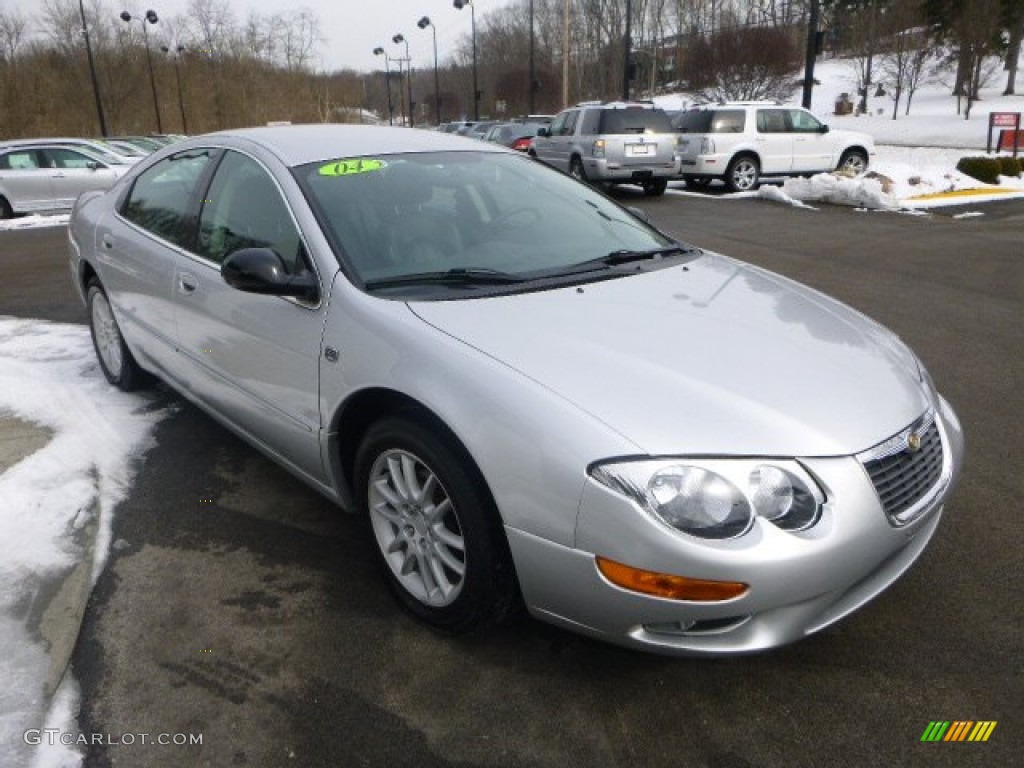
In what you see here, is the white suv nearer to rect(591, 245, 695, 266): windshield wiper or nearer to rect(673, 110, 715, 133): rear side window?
rect(673, 110, 715, 133): rear side window

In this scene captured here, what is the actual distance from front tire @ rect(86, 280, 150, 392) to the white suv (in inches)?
514

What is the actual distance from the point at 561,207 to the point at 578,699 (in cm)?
204

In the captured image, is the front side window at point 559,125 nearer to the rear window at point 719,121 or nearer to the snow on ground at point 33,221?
the rear window at point 719,121

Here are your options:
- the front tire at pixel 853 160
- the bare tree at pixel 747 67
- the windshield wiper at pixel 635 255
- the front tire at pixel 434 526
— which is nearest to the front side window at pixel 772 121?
the front tire at pixel 853 160

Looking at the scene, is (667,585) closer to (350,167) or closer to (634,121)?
(350,167)

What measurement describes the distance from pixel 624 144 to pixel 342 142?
1225 centimetres

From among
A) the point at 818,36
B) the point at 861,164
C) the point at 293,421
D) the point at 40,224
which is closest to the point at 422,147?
the point at 293,421

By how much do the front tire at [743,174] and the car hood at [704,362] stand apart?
45.0 ft

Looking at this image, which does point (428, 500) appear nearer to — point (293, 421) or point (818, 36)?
point (293, 421)

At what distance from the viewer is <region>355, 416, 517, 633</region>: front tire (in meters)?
2.28

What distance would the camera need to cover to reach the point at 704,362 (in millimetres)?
2338

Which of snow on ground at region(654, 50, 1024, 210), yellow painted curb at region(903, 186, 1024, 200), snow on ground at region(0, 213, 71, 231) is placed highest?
snow on ground at region(654, 50, 1024, 210)

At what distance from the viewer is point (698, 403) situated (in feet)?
7.00

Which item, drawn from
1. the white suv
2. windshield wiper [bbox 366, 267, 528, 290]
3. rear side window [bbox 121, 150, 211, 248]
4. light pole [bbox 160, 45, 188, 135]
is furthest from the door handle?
light pole [bbox 160, 45, 188, 135]
